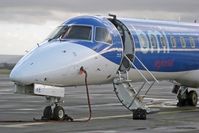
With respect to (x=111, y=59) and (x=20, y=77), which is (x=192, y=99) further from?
(x=20, y=77)

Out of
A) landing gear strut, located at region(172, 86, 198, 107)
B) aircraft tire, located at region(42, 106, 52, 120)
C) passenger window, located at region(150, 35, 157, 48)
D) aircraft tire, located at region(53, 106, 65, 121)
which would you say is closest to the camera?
aircraft tire, located at region(53, 106, 65, 121)

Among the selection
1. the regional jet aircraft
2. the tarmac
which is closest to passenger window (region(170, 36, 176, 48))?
the regional jet aircraft

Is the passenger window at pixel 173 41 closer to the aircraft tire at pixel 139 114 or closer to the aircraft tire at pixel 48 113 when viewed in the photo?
the aircraft tire at pixel 139 114

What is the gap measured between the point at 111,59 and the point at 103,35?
0.89 meters

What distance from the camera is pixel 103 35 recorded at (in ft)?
73.7

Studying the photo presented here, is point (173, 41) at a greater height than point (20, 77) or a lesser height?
greater

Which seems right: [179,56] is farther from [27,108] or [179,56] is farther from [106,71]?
[27,108]

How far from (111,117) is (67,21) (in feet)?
12.6

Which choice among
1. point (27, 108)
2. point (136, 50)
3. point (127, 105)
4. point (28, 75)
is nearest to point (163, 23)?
point (136, 50)

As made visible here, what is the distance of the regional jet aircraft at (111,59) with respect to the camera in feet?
66.5

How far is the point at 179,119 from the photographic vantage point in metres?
22.5

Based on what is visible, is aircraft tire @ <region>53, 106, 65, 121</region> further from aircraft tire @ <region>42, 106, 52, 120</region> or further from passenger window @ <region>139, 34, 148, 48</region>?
passenger window @ <region>139, 34, 148, 48</region>

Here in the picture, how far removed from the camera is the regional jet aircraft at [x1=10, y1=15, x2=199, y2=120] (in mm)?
20266

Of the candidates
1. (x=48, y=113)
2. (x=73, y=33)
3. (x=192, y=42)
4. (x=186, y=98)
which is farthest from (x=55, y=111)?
(x=186, y=98)
